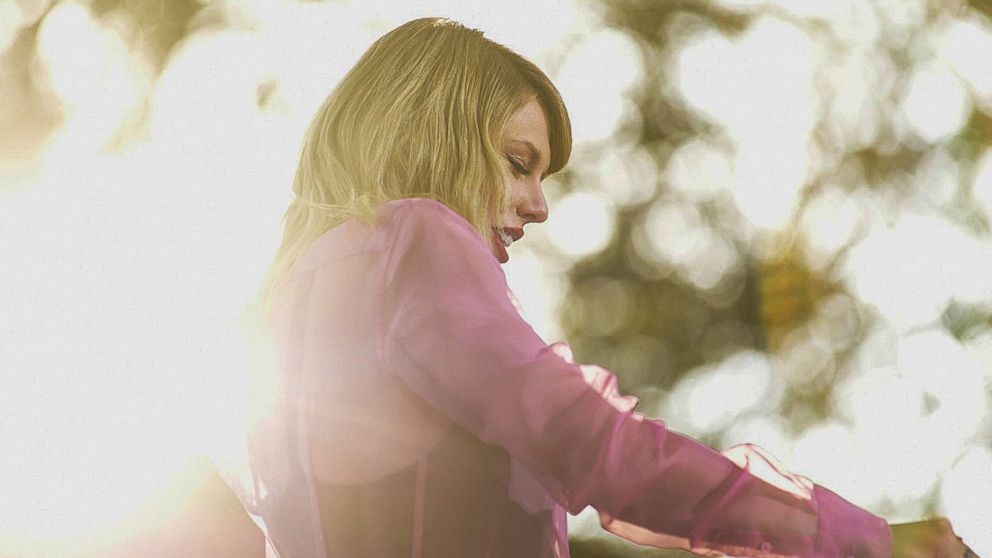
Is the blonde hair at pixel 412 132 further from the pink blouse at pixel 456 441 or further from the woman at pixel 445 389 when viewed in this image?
the pink blouse at pixel 456 441

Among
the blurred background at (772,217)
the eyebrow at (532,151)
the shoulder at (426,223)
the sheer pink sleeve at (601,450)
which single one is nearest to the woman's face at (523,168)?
the eyebrow at (532,151)

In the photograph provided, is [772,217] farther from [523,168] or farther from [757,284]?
[523,168]

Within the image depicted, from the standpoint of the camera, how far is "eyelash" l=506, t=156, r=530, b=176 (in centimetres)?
229

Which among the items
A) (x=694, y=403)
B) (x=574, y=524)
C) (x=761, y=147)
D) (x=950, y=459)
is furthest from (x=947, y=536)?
(x=761, y=147)

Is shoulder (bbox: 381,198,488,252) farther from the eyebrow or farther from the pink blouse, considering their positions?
the eyebrow

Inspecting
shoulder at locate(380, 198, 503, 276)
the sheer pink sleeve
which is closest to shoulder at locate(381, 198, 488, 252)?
shoulder at locate(380, 198, 503, 276)

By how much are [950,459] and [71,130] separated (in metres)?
10.1

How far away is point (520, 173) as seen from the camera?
233 centimetres

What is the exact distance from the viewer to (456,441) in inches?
71.6

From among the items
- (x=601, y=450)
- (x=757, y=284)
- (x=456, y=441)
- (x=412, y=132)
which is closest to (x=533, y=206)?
(x=412, y=132)

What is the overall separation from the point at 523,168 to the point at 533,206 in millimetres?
82

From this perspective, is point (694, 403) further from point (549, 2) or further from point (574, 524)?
point (549, 2)

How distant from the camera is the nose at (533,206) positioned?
2344 mm

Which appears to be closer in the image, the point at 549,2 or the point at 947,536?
the point at 947,536
